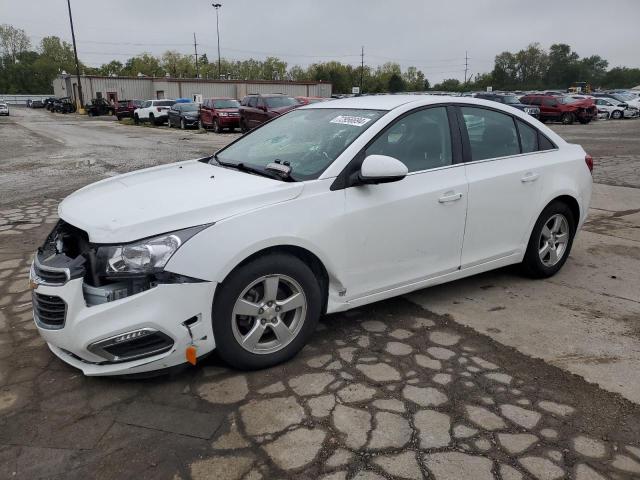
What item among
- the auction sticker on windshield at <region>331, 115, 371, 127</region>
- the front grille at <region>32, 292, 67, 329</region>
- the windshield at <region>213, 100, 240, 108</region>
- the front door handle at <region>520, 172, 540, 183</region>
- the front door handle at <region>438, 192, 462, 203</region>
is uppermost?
the auction sticker on windshield at <region>331, 115, 371, 127</region>

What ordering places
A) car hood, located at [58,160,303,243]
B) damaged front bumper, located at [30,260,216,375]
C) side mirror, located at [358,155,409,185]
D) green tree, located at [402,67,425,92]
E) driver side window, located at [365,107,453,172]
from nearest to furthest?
damaged front bumper, located at [30,260,216,375]
car hood, located at [58,160,303,243]
side mirror, located at [358,155,409,185]
driver side window, located at [365,107,453,172]
green tree, located at [402,67,425,92]

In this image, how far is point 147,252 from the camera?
8.96ft

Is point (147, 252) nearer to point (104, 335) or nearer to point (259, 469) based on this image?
point (104, 335)

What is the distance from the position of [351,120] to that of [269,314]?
1.56 metres

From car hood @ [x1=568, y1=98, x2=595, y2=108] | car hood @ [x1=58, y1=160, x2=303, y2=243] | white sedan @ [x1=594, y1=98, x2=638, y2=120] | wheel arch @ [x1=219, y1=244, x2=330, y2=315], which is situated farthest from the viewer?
white sedan @ [x1=594, y1=98, x2=638, y2=120]

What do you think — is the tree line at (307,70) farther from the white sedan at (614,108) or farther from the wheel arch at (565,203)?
the wheel arch at (565,203)

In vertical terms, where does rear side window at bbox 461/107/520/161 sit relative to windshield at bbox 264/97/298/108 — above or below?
above

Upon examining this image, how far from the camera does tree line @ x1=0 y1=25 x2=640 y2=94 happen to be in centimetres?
11338

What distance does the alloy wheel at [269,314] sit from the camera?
9.78 ft

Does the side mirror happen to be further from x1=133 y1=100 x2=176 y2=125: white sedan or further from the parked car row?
x1=133 y1=100 x2=176 y2=125: white sedan

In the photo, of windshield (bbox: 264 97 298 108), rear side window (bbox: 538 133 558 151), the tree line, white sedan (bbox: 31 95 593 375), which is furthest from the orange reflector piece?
the tree line

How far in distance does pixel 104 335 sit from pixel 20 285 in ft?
7.93

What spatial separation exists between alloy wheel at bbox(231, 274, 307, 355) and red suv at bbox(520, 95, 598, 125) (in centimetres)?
2959

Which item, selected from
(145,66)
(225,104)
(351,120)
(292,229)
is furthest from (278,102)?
(145,66)
